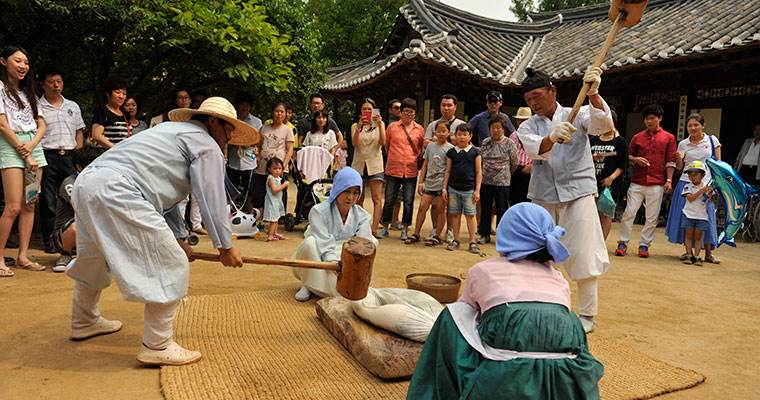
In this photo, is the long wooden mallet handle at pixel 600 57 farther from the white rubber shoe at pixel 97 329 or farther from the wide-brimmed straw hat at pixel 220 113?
the white rubber shoe at pixel 97 329

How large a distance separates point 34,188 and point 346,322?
134 inches

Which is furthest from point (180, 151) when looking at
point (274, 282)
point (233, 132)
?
point (274, 282)

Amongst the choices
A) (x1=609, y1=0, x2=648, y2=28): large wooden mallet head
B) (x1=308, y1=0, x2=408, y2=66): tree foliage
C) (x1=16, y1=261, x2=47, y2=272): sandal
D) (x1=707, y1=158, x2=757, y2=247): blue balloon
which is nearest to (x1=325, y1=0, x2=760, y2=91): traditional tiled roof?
(x1=707, y1=158, x2=757, y2=247): blue balloon

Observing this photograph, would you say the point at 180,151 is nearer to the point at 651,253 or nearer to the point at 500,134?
the point at 500,134

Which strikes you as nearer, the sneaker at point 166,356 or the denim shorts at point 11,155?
the sneaker at point 166,356

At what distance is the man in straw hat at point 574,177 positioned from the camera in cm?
395

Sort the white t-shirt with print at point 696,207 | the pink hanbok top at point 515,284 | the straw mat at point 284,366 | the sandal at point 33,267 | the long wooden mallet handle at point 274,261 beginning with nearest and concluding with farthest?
the pink hanbok top at point 515,284 < the straw mat at point 284,366 < the long wooden mallet handle at point 274,261 < the sandal at point 33,267 < the white t-shirt with print at point 696,207

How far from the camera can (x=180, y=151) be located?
124 inches

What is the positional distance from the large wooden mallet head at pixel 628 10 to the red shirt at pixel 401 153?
4.02 meters

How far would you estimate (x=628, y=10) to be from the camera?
3832mm

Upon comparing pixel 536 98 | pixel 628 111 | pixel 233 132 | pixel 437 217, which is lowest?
pixel 437 217

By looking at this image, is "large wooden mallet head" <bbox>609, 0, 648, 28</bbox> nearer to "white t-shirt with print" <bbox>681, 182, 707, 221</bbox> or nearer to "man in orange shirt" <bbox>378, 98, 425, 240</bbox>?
"white t-shirt with print" <bbox>681, 182, 707, 221</bbox>

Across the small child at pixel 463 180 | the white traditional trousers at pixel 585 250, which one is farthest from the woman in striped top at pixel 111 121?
the white traditional trousers at pixel 585 250

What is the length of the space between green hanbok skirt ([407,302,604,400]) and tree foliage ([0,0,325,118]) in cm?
526
